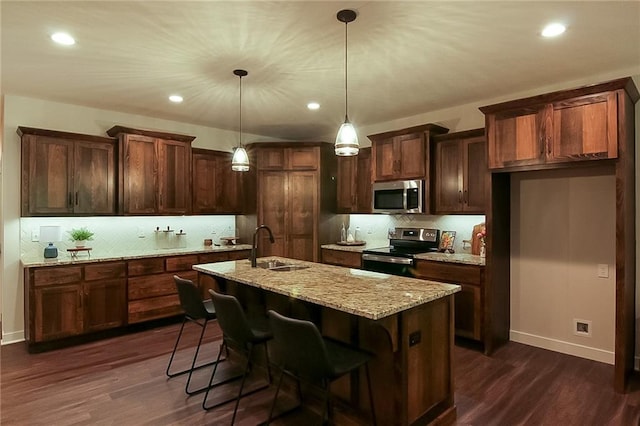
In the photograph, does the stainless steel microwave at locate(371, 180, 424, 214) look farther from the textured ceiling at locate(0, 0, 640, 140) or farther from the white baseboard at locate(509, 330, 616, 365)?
the white baseboard at locate(509, 330, 616, 365)

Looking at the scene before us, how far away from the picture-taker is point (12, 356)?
3.71 meters

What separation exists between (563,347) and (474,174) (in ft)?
6.53

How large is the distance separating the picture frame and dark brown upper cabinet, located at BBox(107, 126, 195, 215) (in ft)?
11.3

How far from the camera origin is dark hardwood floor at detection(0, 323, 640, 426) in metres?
2.58

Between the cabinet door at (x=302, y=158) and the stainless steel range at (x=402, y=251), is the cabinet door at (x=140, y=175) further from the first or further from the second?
the stainless steel range at (x=402, y=251)

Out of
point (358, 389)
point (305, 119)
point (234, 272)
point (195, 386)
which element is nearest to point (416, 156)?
point (305, 119)

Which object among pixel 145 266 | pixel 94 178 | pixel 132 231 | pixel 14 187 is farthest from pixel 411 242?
pixel 14 187

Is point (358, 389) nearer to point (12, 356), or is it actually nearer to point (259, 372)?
point (259, 372)

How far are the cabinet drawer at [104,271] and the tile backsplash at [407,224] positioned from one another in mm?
3306

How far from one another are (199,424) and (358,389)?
3.63 feet

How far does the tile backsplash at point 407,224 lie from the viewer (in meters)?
4.54

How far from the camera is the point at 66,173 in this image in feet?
13.8

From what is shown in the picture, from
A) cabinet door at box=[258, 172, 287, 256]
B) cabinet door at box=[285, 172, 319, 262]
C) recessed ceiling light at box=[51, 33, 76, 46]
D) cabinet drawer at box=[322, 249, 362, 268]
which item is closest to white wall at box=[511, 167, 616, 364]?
cabinet drawer at box=[322, 249, 362, 268]

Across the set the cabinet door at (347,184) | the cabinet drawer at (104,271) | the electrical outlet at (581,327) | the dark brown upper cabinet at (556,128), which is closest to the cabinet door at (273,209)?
A: the cabinet door at (347,184)
